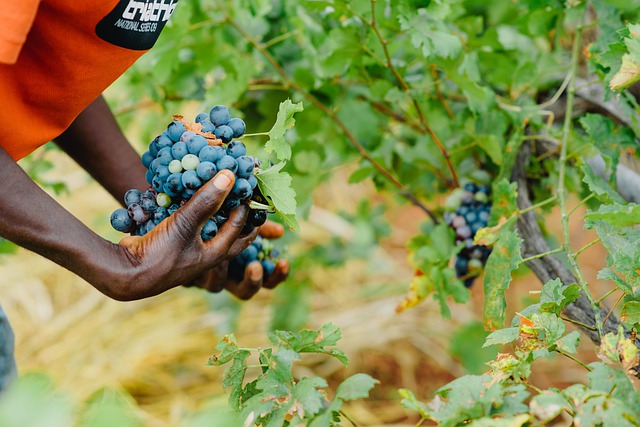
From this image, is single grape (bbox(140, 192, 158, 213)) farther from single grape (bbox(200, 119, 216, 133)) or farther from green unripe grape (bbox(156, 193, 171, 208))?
single grape (bbox(200, 119, 216, 133))

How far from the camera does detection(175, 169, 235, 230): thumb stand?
0.81m

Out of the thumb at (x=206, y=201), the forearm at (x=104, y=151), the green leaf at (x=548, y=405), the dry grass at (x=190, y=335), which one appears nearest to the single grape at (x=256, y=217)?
the thumb at (x=206, y=201)

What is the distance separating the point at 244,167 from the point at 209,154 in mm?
48

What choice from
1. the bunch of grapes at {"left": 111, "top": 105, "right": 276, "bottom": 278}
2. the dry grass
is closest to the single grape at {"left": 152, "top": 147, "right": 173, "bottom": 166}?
the bunch of grapes at {"left": 111, "top": 105, "right": 276, "bottom": 278}

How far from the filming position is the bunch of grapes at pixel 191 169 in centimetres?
84

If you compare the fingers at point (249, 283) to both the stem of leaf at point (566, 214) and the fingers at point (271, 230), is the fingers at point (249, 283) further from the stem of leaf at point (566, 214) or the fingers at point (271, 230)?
the stem of leaf at point (566, 214)

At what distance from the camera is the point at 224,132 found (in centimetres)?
87

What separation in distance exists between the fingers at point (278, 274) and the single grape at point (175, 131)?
1.38 feet

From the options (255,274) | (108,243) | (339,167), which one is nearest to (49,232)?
(108,243)

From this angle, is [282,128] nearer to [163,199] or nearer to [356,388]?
[163,199]

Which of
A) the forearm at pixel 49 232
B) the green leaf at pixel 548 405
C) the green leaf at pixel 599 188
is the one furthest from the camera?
the green leaf at pixel 599 188

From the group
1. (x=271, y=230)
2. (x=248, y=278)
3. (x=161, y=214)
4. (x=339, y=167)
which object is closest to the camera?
(x=161, y=214)

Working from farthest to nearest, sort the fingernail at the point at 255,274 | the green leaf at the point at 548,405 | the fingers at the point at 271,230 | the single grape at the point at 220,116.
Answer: the fingers at the point at 271,230
the fingernail at the point at 255,274
the single grape at the point at 220,116
the green leaf at the point at 548,405

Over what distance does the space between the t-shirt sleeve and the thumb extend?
25 cm
